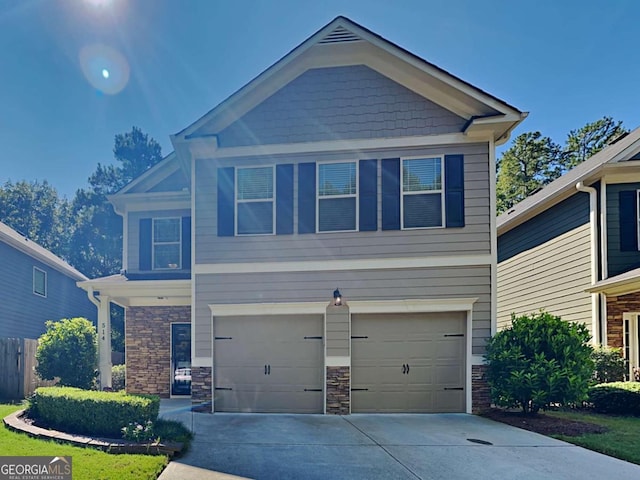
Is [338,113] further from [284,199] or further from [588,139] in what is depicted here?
[588,139]

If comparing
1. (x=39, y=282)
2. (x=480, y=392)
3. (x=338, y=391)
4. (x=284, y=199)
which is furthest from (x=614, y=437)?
(x=39, y=282)

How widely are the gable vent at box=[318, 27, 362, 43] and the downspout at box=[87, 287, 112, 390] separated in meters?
8.07

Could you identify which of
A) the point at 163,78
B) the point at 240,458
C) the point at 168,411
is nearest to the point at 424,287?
the point at 240,458

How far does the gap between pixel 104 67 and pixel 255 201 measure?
7.99 meters

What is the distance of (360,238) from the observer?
31.0ft

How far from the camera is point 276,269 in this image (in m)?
9.52

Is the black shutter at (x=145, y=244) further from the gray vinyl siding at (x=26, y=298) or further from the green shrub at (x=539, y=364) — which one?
the green shrub at (x=539, y=364)

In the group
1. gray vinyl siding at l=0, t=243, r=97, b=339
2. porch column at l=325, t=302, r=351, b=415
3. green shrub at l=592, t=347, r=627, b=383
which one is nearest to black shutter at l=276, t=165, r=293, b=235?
porch column at l=325, t=302, r=351, b=415

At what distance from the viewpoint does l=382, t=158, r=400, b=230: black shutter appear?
9.38 meters

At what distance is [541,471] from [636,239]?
832 centimetres

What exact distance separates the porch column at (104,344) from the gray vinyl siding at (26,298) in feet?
23.8

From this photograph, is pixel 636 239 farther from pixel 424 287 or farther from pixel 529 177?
pixel 529 177

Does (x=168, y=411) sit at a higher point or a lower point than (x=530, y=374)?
lower

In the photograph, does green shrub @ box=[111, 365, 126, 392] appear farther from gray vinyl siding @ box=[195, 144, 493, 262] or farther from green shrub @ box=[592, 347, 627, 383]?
green shrub @ box=[592, 347, 627, 383]
